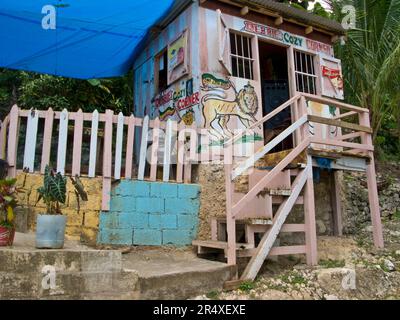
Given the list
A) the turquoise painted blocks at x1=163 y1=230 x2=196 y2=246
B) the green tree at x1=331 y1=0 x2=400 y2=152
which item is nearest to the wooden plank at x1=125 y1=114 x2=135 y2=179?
the turquoise painted blocks at x1=163 y1=230 x2=196 y2=246

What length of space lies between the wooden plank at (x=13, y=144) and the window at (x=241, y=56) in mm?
3891

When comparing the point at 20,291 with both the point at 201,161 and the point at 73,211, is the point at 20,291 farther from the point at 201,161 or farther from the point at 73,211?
the point at 201,161

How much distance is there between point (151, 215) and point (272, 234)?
70.1 inches

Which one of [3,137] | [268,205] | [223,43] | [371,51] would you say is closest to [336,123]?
[268,205]

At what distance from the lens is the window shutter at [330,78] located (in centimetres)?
817

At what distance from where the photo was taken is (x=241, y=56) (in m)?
7.20

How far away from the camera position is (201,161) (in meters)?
6.04

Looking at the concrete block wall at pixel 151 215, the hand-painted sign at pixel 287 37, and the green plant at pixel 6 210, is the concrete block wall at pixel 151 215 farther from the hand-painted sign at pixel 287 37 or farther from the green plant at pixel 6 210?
the hand-painted sign at pixel 287 37

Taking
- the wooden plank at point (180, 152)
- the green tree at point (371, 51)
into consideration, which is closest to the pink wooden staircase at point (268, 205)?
the wooden plank at point (180, 152)

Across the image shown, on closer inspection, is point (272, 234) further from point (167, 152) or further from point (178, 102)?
point (178, 102)

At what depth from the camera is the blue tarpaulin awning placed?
6.75 m

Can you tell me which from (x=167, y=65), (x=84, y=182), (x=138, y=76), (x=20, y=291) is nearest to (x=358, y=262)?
(x=84, y=182)
